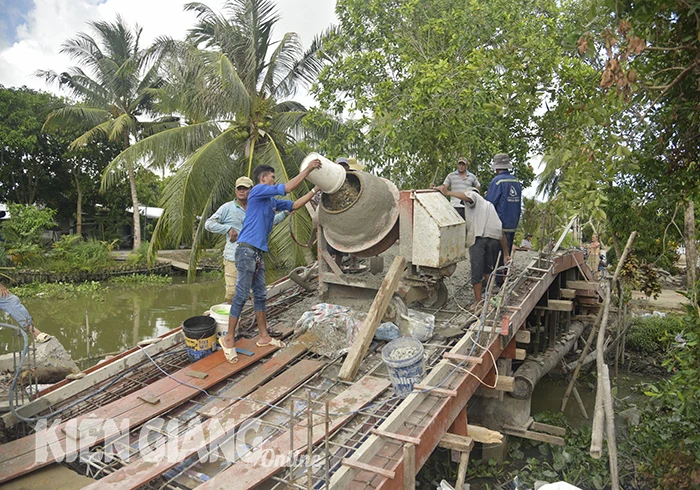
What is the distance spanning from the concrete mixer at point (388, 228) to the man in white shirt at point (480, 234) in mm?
377

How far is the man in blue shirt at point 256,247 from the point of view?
4.82m

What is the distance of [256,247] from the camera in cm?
493

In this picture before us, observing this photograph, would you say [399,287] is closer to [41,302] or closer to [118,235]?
[41,302]

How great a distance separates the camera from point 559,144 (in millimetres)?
4422

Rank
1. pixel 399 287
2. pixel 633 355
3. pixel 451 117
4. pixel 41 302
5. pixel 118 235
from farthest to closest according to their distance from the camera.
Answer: pixel 118 235 < pixel 41 302 < pixel 633 355 < pixel 451 117 < pixel 399 287

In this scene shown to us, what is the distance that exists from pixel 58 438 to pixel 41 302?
13273 mm

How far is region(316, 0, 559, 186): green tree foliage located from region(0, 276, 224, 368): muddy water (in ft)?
23.4

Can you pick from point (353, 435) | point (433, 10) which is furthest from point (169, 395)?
point (433, 10)

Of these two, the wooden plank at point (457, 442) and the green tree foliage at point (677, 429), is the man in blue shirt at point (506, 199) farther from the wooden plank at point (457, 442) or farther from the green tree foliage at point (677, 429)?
the wooden plank at point (457, 442)

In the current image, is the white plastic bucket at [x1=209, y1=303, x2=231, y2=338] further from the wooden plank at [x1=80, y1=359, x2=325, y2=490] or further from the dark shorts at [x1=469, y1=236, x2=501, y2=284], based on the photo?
the dark shorts at [x1=469, y1=236, x2=501, y2=284]

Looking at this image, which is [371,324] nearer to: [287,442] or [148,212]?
[287,442]

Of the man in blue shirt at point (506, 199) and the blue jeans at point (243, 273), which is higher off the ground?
the man in blue shirt at point (506, 199)

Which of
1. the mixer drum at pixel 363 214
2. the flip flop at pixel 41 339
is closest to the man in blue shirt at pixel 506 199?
the mixer drum at pixel 363 214

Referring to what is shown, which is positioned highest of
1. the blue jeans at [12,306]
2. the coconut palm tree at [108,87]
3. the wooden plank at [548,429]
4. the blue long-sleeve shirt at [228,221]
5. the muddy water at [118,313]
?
the coconut palm tree at [108,87]
